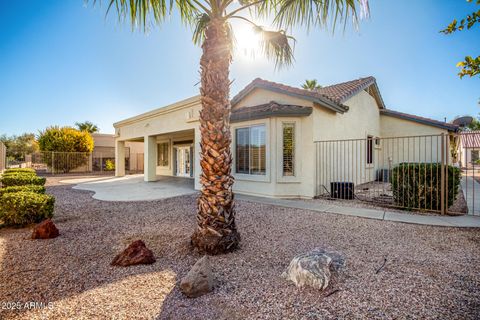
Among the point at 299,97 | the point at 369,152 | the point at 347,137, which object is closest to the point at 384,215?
the point at 299,97

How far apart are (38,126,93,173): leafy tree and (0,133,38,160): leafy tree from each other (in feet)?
79.0

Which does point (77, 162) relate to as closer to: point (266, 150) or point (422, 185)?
point (266, 150)

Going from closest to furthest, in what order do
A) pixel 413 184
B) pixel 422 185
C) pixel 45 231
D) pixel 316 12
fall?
pixel 316 12 → pixel 45 231 → pixel 422 185 → pixel 413 184

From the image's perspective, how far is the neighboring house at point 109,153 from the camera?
97.6 feet

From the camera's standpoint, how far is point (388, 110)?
Result: 1692 cm

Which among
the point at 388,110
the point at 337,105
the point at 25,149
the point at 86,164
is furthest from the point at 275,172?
the point at 25,149

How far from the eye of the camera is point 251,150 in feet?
35.5

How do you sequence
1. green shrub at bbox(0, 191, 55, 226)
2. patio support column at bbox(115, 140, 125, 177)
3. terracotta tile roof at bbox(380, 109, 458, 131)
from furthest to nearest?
patio support column at bbox(115, 140, 125, 177), terracotta tile roof at bbox(380, 109, 458, 131), green shrub at bbox(0, 191, 55, 226)

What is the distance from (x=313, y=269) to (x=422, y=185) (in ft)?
21.4

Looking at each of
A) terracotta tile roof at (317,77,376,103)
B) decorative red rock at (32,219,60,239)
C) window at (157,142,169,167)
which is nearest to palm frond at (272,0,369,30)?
terracotta tile roof at (317,77,376,103)

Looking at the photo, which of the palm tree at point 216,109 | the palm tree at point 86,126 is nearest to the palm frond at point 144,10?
the palm tree at point 216,109

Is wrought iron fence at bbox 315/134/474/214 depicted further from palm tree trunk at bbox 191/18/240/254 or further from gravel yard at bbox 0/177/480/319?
palm tree trunk at bbox 191/18/240/254

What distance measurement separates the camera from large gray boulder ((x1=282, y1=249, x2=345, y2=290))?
10.2 feet

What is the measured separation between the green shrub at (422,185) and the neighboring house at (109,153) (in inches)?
1205
